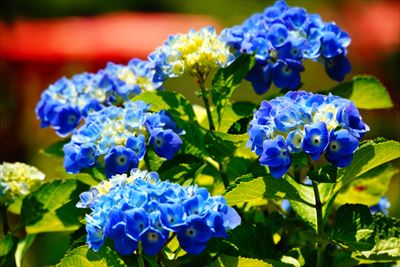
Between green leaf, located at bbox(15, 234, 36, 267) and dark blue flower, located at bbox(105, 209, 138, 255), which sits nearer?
dark blue flower, located at bbox(105, 209, 138, 255)

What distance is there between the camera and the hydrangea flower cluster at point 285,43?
149 centimetres

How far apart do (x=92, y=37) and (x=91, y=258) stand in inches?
304

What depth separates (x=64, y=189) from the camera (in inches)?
60.6

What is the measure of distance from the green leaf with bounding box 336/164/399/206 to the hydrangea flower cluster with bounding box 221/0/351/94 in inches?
8.8

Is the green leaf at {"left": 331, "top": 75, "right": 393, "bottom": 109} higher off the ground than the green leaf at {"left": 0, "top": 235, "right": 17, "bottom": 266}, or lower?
higher

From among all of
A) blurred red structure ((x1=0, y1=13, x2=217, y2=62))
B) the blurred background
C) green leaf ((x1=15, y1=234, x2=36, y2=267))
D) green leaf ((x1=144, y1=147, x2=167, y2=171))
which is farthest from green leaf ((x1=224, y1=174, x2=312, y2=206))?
blurred red structure ((x1=0, y1=13, x2=217, y2=62))

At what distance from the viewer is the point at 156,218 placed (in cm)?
109

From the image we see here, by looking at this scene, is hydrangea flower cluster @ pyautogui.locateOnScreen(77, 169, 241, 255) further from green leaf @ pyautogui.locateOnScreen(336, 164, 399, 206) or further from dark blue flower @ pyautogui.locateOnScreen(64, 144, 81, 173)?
green leaf @ pyautogui.locateOnScreen(336, 164, 399, 206)

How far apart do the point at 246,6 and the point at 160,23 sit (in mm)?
1296

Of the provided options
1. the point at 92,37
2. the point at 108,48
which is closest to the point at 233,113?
the point at 108,48

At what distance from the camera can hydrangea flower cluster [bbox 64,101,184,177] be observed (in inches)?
53.3

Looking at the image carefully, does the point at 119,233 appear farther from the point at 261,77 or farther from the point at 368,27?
the point at 368,27

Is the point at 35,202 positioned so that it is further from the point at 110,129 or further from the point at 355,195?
the point at 355,195

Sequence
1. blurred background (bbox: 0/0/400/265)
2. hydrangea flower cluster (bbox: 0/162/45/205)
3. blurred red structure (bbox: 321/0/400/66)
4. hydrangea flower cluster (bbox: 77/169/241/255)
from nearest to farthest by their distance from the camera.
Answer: hydrangea flower cluster (bbox: 77/169/241/255)
hydrangea flower cluster (bbox: 0/162/45/205)
blurred background (bbox: 0/0/400/265)
blurred red structure (bbox: 321/0/400/66)
